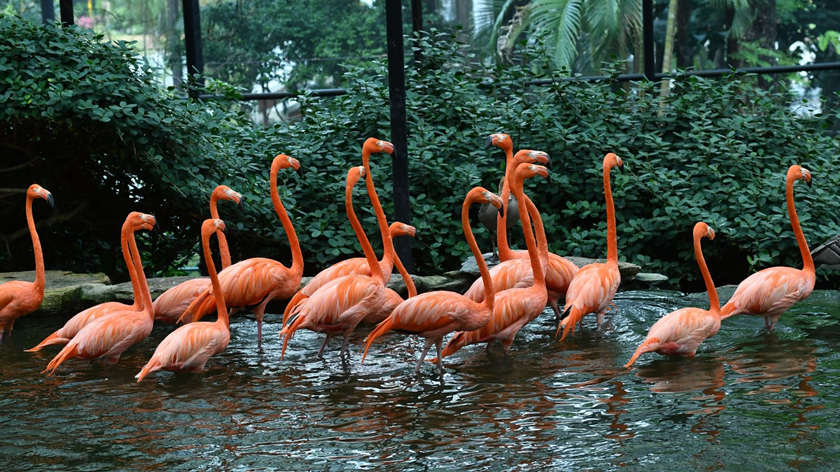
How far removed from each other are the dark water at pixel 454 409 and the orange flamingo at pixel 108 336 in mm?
123

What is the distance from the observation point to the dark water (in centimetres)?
350

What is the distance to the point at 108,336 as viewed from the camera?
4969 millimetres

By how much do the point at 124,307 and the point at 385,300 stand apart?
5.03ft

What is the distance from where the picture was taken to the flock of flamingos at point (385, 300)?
4.80 metres

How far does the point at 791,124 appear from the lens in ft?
28.8

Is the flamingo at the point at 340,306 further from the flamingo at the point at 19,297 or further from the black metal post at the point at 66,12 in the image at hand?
the black metal post at the point at 66,12

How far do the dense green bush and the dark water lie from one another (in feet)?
6.38

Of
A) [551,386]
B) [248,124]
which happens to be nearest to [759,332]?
[551,386]

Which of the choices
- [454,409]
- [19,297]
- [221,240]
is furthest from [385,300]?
[19,297]

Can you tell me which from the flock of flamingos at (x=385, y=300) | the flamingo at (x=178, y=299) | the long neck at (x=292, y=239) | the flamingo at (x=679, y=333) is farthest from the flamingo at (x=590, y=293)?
the flamingo at (x=178, y=299)

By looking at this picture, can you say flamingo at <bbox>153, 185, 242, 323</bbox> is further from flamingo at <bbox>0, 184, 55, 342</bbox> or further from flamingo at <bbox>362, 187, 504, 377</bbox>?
flamingo at <bbox>362, 187, 504, 377</bbox>

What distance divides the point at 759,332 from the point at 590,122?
3.62 m

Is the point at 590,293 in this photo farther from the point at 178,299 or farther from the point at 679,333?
the point at 178,299

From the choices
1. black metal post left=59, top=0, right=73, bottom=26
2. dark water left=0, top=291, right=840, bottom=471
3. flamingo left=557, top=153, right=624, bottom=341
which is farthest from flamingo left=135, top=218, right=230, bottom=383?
black metal post left=59, top=0, right=73, bottom=26
